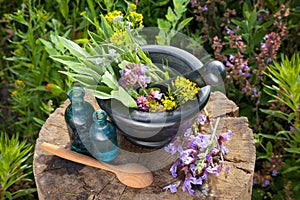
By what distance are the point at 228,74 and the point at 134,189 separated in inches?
39.4

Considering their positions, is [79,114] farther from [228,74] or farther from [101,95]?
[228,74]

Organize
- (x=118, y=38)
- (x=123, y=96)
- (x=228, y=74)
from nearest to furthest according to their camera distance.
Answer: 1. (x=123, y=96)
2. (x=118, y=38)
3. (x=228, y=74)

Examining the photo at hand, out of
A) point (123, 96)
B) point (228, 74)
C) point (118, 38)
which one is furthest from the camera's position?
point (228, 74)

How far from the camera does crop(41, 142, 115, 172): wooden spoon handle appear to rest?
5.34 feet

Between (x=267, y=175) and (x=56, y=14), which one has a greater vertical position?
(x=56, y=14)

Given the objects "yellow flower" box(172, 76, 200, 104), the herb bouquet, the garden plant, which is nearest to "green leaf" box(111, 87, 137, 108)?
the herb bouquet

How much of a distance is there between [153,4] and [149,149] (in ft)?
3.53

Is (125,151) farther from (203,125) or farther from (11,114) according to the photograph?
(11,114)

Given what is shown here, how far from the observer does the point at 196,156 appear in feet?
5.27

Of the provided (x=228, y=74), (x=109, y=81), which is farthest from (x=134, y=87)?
(x=228, y=74)

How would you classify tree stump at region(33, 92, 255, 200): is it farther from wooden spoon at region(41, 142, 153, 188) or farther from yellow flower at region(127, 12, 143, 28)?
yellow flower at region(127, 12, 143, 28)

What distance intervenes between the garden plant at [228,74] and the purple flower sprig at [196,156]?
44 centimetres

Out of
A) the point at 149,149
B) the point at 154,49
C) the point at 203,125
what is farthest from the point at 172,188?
the point at 154,49

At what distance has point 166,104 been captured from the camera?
1.47m
